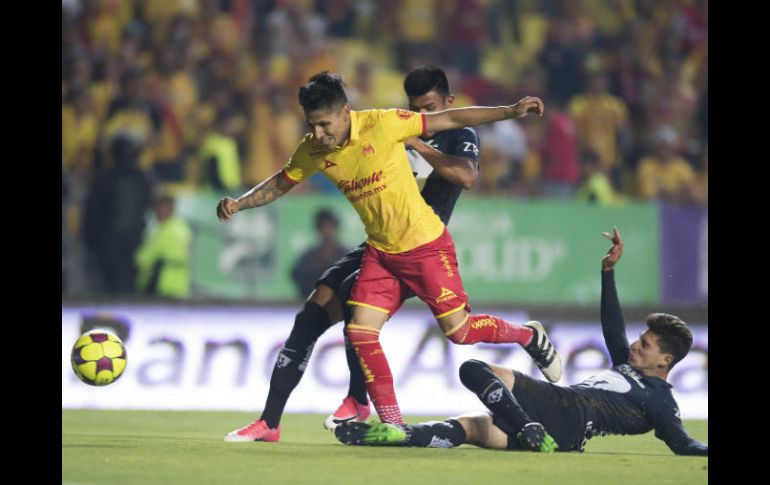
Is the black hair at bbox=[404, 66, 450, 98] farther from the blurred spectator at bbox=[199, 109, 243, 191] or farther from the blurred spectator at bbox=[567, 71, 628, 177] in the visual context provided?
the blurred spectator at bbox=[567, 71, 628, 177]

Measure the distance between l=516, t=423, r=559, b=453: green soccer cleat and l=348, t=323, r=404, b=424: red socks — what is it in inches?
28.0

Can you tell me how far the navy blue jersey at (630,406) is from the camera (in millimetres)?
7555

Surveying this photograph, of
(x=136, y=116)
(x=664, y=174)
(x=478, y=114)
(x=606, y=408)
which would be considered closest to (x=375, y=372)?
(x=606, y=408)

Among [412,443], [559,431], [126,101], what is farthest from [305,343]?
[126,101]

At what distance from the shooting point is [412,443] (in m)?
7.38

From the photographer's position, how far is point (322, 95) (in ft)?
23.8

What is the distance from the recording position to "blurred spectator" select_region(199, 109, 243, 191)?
13.7m

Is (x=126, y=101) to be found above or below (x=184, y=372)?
above

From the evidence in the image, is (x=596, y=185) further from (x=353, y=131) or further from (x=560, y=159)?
(x=353, y=131)

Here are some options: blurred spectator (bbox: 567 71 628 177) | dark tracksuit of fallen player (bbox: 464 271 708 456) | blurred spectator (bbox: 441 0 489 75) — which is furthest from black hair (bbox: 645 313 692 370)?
blurred spectator (bbox: 441 0 489 75)

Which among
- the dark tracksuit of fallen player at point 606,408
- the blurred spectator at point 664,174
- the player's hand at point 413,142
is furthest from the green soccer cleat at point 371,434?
the blurred spectator at point 664,174

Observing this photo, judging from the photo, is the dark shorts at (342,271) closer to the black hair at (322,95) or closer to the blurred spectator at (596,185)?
the black hair at (322,95)
